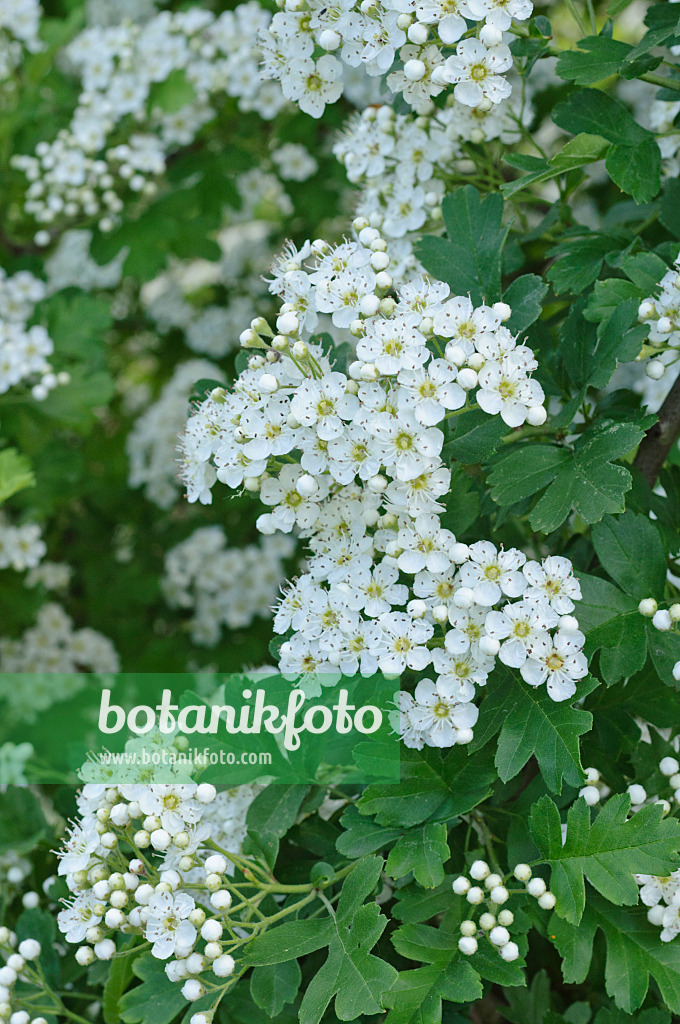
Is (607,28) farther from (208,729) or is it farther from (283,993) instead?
(283,993)

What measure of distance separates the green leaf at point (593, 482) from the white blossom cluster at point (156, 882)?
2.39ft

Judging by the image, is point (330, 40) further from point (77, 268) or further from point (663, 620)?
point (77, 268)

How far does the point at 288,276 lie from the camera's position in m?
1.61

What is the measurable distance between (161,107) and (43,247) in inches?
30.3

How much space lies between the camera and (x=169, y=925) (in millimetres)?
1436

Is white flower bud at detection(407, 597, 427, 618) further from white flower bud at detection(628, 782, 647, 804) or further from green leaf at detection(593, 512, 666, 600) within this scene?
white flower bud at detection(628, 782, 647, 804)

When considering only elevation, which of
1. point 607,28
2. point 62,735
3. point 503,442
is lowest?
point 62,735

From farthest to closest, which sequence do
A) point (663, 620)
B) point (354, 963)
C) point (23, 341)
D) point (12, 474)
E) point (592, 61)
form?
point (23, 341), point (12, 474), point (592, 61), point (663, 620), point (354, 963)

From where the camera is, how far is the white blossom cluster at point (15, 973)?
1.61 m

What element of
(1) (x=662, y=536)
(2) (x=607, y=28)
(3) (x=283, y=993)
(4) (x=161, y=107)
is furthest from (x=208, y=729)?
(4) (x=161, y=107)

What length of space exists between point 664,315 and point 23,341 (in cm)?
186

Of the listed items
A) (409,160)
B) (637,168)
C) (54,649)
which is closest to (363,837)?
(637,168)

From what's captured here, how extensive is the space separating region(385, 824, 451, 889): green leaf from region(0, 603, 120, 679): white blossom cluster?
2025mm

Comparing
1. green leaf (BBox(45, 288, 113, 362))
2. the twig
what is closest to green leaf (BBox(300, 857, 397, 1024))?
the twig
